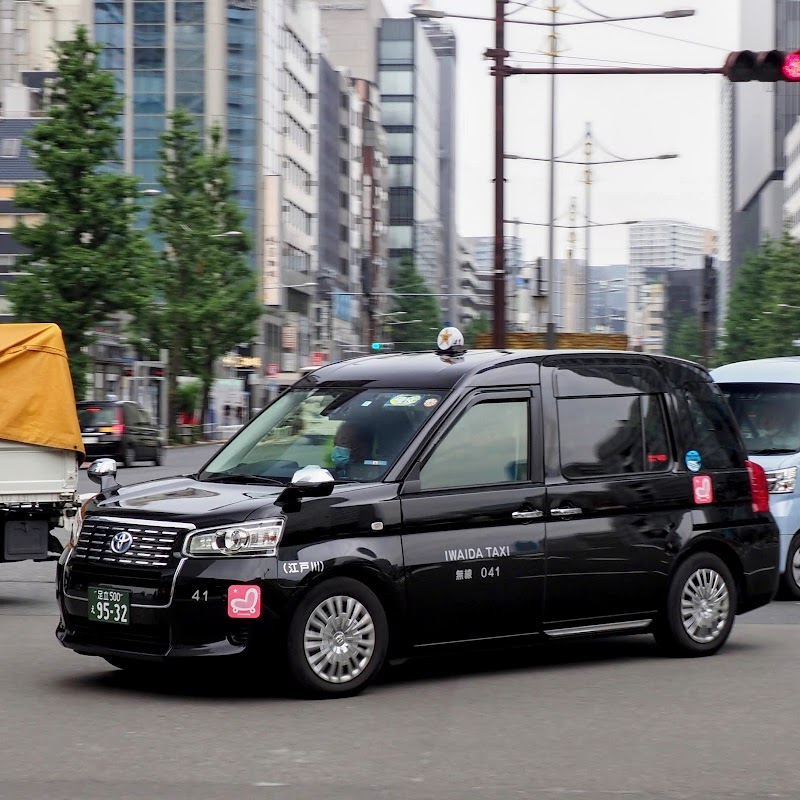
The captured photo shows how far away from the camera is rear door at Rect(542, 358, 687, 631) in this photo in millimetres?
9102

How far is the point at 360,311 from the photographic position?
145m

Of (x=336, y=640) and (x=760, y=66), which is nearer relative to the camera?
(x=336, y=640)

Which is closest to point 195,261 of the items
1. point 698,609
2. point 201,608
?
point 698,609

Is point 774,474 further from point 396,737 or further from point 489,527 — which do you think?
point 396,737

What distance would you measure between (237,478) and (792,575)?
631 centimetres

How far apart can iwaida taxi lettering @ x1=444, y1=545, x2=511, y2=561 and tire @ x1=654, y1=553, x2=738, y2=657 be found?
1291mm

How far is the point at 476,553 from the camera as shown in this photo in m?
8.68

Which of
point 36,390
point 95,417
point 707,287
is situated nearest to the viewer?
point 36,390

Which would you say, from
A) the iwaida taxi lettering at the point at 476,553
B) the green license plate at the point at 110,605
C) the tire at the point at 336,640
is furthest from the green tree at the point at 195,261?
the tire at the point at 336,640

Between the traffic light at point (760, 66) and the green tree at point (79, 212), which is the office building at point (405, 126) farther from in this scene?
the traffic light at point (760, 66)

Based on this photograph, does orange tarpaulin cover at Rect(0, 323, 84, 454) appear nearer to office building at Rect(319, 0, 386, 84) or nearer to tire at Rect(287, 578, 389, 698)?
tire at Rect(287, 578, 389, 698)

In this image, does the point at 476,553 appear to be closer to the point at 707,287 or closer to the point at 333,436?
the point at 333,436

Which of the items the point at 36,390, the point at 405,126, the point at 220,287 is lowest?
the point at 36,390

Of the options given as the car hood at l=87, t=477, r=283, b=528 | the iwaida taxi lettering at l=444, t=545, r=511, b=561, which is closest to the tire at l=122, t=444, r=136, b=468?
the car hood at l=87, t=477, r=283, b=528
